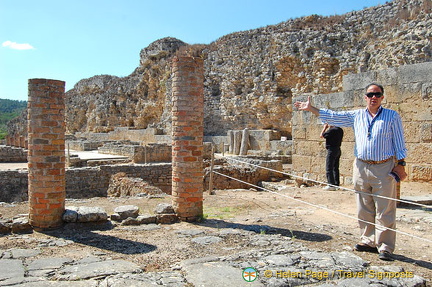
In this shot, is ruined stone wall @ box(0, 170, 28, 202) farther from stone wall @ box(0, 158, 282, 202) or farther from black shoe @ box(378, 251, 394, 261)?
black shoe @ box(378, 251, 394, 261)

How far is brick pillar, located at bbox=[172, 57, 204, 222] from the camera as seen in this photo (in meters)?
6.06

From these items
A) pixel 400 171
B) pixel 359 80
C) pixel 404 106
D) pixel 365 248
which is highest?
pixel 359 80

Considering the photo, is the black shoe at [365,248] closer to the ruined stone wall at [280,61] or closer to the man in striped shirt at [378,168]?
the man in striped shirt at [378,168]

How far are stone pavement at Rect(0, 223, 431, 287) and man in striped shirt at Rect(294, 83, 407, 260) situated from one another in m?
0.36

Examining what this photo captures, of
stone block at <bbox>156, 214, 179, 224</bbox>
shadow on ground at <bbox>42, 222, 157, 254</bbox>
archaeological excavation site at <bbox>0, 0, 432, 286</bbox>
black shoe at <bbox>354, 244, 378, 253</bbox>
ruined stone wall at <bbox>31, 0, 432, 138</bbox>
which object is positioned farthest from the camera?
ruined stone wall at <bbox>31, 0, 432, 138</bbox>

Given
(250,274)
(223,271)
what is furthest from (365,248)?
(223,271)

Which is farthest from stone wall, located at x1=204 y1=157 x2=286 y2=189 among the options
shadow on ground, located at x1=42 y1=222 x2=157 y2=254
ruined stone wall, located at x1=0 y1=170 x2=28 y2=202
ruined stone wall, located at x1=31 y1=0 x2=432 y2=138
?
ruined stone wall, located at x1=31 y1=0 x2=432 y2=138

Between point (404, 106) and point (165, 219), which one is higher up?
point (404, 106)

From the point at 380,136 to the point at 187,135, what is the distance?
119 inches

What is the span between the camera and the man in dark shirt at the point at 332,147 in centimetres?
850

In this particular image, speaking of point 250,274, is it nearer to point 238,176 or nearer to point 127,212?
point 127,212

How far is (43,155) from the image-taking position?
562 cm

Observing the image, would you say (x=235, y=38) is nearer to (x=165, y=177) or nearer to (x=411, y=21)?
(x=411, y=21)

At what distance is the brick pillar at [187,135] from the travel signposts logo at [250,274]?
2.45 metres
